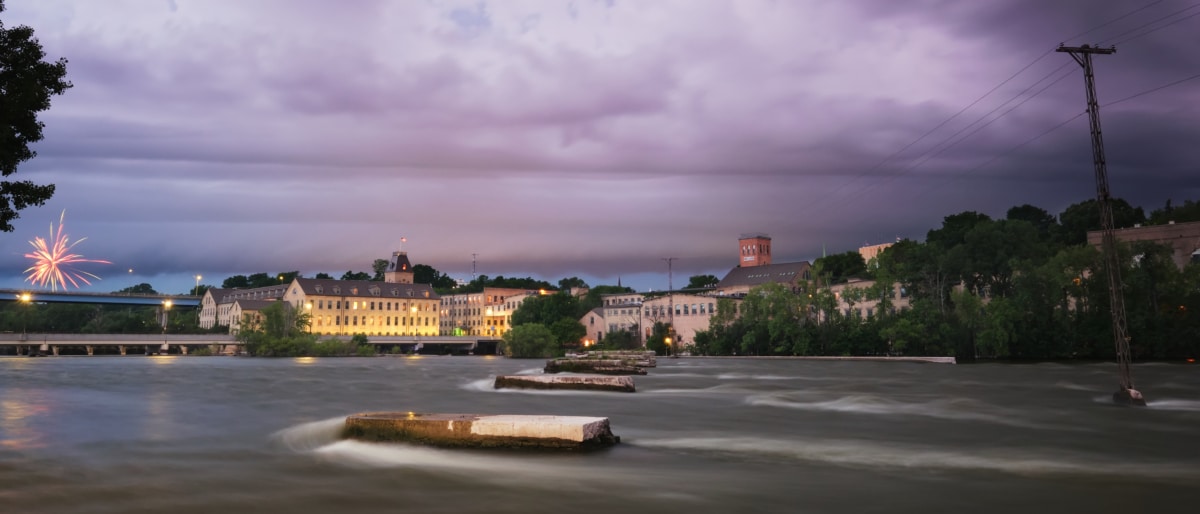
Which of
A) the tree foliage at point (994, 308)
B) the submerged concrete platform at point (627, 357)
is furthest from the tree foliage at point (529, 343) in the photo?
the submerged concrete platform at point (627, 357)

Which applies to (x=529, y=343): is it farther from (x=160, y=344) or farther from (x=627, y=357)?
(x=160, y=344)

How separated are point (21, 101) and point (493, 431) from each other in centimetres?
1455

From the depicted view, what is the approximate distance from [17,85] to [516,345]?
104574 mm

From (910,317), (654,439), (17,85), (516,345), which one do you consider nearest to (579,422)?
(654,439)

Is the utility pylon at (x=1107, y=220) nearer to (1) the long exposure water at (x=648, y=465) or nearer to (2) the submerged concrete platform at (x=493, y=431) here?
(1) the long exposure water at (x=648, y=465)

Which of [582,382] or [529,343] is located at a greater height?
[582,382]

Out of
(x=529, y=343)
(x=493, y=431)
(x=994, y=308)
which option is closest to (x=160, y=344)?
(x=529, y=343)

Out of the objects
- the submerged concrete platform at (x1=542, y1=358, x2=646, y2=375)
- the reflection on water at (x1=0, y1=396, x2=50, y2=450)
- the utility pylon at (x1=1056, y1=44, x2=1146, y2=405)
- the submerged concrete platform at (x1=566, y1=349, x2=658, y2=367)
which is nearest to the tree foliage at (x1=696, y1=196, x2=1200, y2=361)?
the submerged concrete platform at (x1=566, y1=349, x2=658, y2=367)

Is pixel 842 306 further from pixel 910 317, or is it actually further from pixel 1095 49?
pixel 1095 49

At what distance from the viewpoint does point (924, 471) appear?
35.5ft

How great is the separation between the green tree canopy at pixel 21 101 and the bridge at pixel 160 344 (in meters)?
119

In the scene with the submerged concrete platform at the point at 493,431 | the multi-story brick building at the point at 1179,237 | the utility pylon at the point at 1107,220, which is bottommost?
the submerged concrete platform at the point at 493,431

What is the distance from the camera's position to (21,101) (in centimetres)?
1752

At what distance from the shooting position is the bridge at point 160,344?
118688mm
